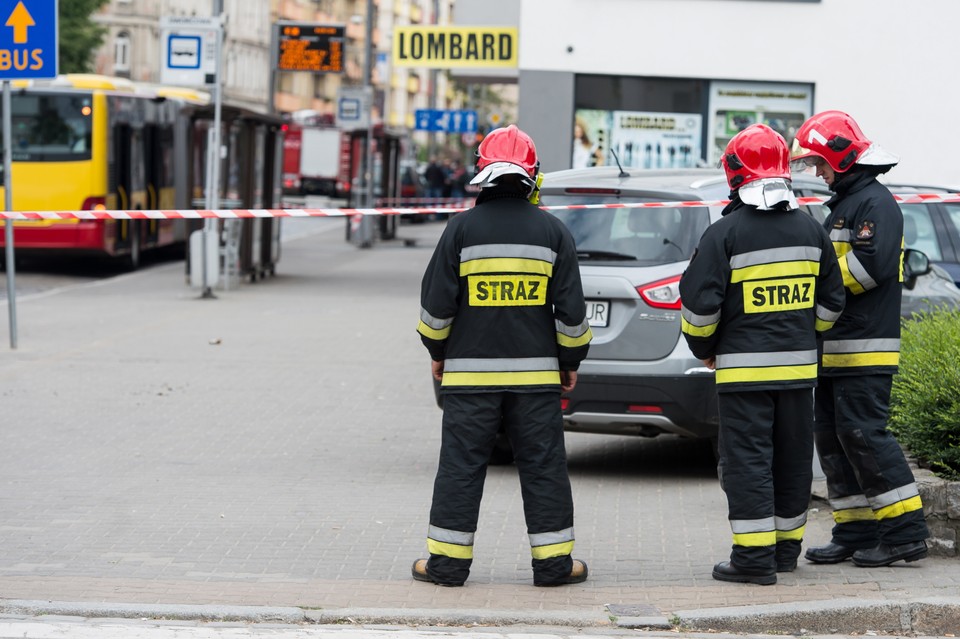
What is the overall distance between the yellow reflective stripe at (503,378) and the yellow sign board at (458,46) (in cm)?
1464

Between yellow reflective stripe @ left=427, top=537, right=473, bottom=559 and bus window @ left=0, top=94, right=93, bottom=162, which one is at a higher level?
bus window @ left=0, top=94, right=93, bottom=162

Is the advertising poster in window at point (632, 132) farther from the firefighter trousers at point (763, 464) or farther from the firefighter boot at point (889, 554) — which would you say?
the firefighter trousers at point (763, 464)

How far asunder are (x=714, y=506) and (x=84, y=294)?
13.8 metres

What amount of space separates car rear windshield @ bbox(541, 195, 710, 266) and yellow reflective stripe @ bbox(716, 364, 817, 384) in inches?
88.9

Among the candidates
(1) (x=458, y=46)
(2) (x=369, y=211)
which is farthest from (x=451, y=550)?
(1) (x=458, y=46)

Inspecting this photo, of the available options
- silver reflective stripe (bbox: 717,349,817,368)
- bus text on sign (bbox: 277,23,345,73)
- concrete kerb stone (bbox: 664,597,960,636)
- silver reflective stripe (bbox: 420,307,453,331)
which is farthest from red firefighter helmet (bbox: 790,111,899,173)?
bus text on sign (bbox: 277,23,345,73)

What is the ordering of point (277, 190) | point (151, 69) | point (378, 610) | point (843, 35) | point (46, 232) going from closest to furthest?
point (378, 610), point (843, 35), point (46, 232), point (277, 190), point (151, 69)

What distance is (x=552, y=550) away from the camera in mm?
6098

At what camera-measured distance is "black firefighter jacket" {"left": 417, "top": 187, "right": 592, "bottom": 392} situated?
607 cm

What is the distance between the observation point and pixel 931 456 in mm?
6754

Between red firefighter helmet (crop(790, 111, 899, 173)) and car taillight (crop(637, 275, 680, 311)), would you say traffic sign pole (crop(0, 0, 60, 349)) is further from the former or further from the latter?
red firefighter helmet (crop(790, 111, 899, 173))

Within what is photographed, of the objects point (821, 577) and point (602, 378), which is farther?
point (602, 378)

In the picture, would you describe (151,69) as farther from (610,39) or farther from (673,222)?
(673,222)

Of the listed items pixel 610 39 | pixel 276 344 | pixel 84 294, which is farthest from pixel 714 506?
pixel 84 294
